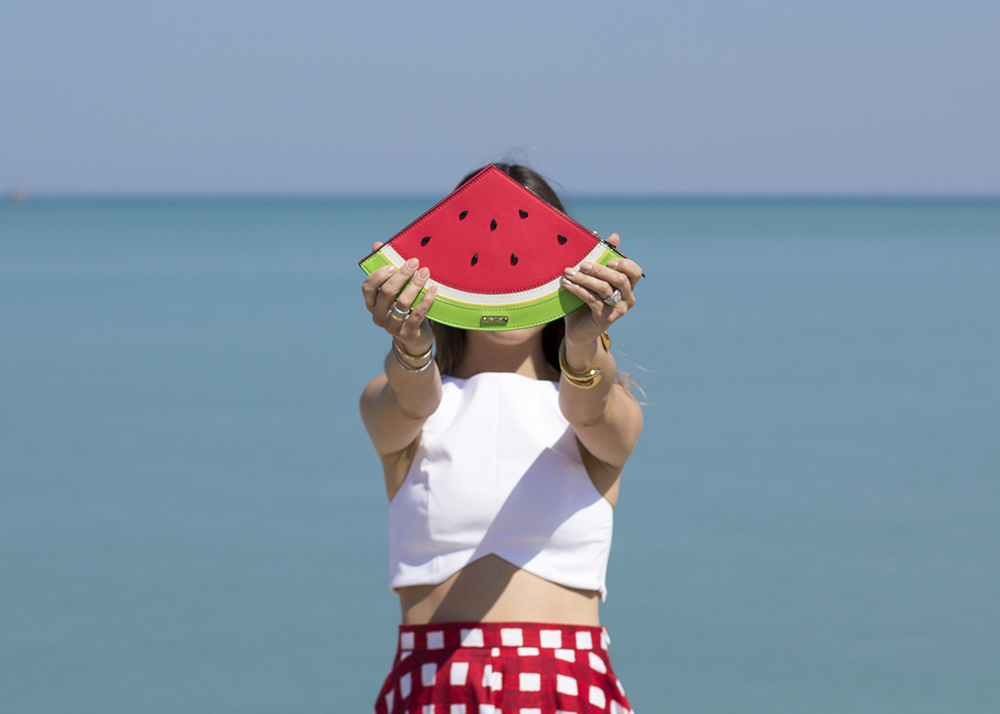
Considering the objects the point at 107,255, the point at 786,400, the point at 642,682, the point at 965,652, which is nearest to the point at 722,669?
the point at 642,682

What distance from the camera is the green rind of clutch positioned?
2.51m

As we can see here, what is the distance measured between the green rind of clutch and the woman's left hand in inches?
2.4

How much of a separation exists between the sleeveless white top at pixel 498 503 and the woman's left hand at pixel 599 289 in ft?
1.30

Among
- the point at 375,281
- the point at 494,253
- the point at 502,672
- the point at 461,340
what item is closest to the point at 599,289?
the point at 494,253

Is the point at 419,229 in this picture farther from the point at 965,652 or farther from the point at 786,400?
the point at 786,400

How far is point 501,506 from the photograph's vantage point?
2.68 metres

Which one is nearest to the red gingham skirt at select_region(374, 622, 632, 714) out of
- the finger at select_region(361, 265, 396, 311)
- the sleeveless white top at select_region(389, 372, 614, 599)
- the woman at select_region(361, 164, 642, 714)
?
the woman at select_region(361, 164, 642, 714)

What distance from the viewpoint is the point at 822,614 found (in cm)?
599

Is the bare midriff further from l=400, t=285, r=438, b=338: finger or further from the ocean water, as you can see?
the ocean water

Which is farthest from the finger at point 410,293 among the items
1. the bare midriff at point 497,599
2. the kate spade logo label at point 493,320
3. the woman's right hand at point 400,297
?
the bare midriff at point 497,599

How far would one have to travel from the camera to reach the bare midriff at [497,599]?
103 inches

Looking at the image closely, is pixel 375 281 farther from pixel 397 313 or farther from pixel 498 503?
pixel 498 503

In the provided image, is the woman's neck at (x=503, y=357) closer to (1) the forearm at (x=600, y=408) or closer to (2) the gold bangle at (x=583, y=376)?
(1) the forearm at (x=600, y=408)

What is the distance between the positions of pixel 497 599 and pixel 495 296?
0.70 m
